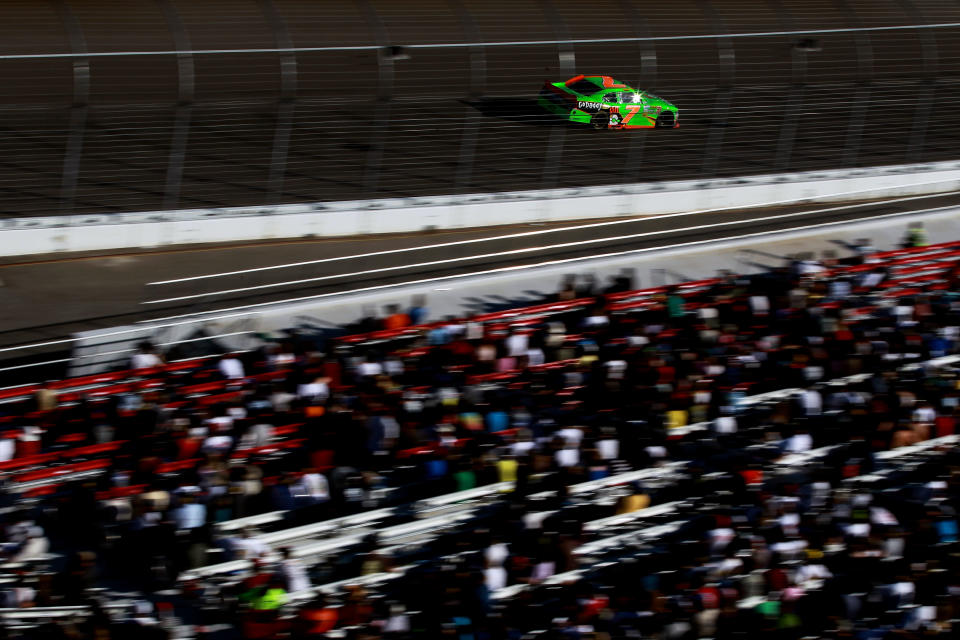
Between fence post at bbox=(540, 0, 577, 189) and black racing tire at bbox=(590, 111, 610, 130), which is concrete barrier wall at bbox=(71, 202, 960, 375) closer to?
fence post at bbox=(540, 0, 577, 189)

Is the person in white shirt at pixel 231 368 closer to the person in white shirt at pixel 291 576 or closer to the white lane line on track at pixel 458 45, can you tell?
the person in white shirt at pixel 291 576

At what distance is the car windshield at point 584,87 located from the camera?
14.7 meters

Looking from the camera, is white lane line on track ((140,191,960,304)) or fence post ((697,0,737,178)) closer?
white lane line on track ((140,191,960,304))

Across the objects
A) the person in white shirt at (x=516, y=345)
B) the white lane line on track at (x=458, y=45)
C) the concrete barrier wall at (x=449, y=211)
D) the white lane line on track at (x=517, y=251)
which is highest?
the white lane line on track at (x=458, y=45)

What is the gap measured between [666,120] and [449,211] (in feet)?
9.39

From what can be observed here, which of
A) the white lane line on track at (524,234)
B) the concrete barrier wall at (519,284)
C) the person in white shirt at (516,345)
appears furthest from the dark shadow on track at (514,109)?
the person in white shirt at (516,345)

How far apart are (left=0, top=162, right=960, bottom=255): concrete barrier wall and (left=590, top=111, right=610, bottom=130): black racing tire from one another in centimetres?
75

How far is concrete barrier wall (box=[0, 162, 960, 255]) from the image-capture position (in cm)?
1359

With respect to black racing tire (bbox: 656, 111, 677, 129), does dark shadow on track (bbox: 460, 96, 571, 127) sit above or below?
above

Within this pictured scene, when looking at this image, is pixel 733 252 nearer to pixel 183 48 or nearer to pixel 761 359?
pixel 761 359

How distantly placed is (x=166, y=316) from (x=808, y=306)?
20.8ft

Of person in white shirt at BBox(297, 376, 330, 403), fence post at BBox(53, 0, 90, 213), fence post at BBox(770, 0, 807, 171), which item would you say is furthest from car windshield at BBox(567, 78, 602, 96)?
person in white shirt at BBox(297, 376, 330, 403)

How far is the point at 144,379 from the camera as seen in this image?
36.7 feet

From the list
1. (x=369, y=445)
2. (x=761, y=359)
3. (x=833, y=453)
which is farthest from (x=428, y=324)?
(x=833, y=453)
